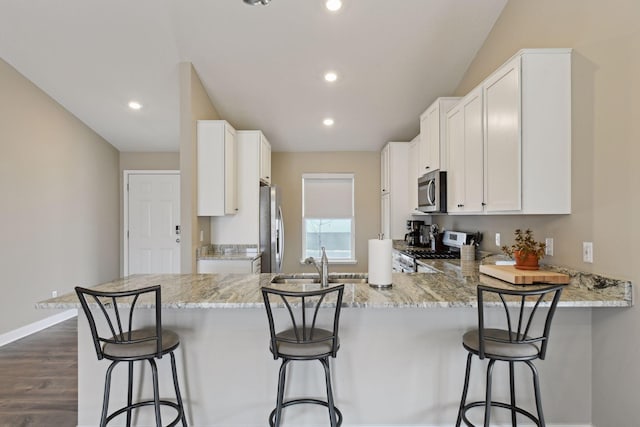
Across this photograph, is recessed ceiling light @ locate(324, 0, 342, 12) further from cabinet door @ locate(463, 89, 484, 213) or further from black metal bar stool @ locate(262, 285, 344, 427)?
black metal bar stool @ locate(262, 285, 344, 427)

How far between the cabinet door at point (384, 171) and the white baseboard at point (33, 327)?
14.8 feet

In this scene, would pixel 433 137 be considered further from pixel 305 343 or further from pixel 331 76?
pixel 305 343

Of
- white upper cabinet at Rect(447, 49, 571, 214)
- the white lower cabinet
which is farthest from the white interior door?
white upper cabinet at Rect(447, 49, 571, 214)

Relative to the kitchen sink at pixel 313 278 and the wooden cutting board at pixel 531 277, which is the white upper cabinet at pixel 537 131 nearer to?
the wooden cutting board at pixel 531 277

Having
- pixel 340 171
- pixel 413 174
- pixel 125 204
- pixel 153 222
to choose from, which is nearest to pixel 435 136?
pixel 413 174

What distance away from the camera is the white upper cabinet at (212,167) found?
3885 millimetres

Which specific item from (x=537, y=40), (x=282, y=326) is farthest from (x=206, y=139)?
(x=537, y=40)

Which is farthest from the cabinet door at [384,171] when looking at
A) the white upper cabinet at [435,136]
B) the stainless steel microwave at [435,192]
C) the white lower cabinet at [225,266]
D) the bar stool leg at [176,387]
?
the bar stool leg at [176,387]

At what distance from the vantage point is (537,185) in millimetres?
2316

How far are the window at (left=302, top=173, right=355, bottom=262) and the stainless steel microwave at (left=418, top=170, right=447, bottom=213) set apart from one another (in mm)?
2133

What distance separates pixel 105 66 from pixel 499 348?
13.6ft

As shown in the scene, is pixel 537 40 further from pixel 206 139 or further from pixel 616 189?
pixel 206 139

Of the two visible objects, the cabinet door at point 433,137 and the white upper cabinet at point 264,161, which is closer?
the cabinet door at point 433,137

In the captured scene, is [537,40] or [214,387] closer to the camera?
[214,387]
